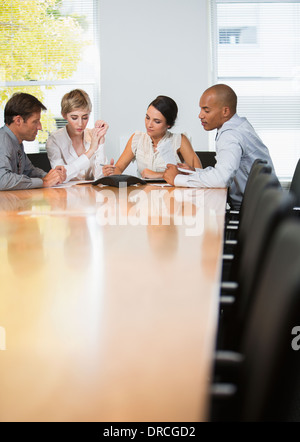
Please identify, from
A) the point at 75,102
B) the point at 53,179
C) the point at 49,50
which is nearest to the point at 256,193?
the point at 53,179

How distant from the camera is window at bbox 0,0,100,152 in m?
6.89

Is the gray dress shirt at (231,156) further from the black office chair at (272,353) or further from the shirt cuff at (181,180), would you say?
the black office chair at (272,353)

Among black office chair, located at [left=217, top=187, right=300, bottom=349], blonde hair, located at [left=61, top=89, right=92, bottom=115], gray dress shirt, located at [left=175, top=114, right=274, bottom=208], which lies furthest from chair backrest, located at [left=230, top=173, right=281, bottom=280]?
blonde hair, located at [left=61, top=89, right=92, bottom=115]

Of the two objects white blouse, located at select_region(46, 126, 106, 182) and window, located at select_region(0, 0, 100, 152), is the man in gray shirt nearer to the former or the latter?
white blouse, located at select_region(46, 126, 106, 182)

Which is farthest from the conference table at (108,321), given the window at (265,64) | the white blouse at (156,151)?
the window at (265,64)

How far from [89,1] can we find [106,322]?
6.73 meters

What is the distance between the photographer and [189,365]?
0.68m

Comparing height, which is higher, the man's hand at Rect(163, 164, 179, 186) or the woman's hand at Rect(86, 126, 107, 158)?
the woman's hand at Rect(86, 126, 107, 158)

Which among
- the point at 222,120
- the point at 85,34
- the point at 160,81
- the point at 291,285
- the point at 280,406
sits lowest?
the point at 280,406

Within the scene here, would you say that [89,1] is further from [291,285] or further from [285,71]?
[291,285]

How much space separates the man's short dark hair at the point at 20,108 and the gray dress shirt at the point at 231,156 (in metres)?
1.11

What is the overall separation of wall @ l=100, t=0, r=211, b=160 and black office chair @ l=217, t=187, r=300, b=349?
5.30 meters

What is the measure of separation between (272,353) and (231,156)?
116 inches

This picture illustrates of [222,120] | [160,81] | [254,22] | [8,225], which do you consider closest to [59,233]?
[8,225]
